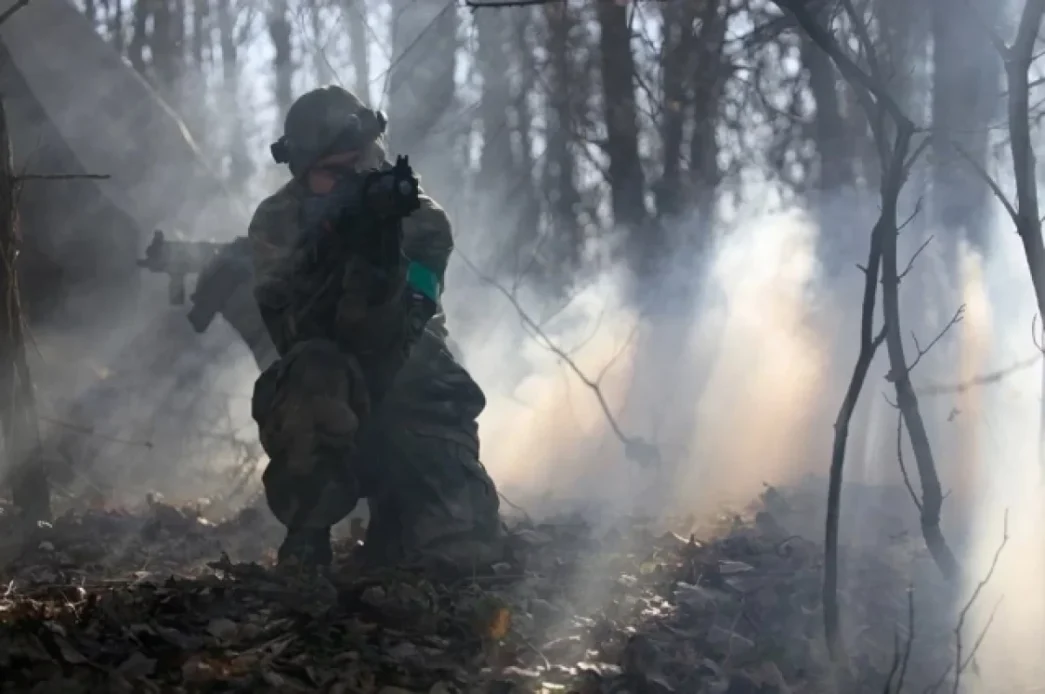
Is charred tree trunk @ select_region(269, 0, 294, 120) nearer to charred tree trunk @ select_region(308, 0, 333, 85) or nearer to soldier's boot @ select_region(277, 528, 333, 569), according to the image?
charred tree trunk @ select_region(308, 0, 333, 85)

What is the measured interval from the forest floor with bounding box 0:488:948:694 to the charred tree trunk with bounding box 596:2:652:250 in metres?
9.70

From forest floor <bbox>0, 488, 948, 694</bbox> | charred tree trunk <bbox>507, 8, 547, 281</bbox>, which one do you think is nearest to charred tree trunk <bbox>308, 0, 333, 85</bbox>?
charred tree trunk <bbox>507, 8, 547, 281</bbox>

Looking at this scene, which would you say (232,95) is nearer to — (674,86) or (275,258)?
(674,86)

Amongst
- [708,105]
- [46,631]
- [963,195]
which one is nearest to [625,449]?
[963,195]

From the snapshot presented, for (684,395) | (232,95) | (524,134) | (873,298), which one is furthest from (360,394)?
(232,95)

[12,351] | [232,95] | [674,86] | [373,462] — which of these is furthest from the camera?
[232,95]

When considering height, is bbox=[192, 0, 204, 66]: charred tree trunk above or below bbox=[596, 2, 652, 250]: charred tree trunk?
above

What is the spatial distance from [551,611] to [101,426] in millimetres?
7808

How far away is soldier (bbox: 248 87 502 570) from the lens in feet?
14.6

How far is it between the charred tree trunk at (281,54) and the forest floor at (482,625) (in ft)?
57.2

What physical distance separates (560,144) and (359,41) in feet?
12.8

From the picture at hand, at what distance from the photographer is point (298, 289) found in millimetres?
4523

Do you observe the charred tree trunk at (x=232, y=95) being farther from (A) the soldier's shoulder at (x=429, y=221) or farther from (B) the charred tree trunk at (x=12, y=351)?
(A) the soldier's shoulder at (x=429, y=221)

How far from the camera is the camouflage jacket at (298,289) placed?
175 inches
